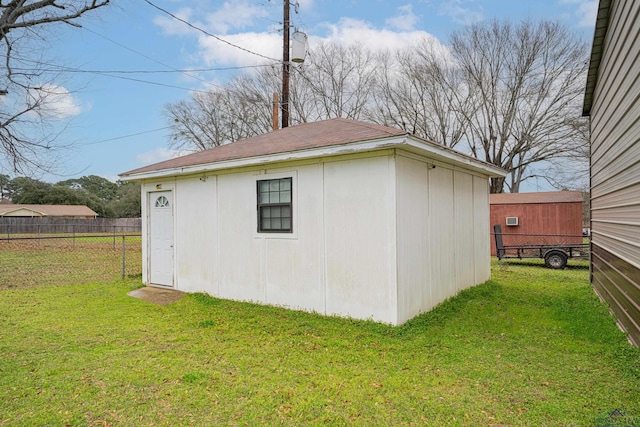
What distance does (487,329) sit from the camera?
476 centimetres

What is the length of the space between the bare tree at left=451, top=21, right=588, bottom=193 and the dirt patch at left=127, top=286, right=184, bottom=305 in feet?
61.5

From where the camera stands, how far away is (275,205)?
5879mm

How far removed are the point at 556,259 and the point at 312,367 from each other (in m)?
9.96

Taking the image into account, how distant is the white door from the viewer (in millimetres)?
7512

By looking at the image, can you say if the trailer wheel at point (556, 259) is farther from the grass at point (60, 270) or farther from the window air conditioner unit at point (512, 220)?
the grass at point (60, 270)

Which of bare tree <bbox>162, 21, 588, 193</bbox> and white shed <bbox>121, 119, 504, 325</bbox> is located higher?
bare tree <bbox>162, 21, 588, 193</bbox>

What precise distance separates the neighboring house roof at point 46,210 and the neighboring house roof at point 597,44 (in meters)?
48.9

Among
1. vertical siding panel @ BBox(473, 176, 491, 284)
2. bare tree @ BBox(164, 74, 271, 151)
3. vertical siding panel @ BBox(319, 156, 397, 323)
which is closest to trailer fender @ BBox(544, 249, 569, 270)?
vertical siding panel @ BBox(473, 176, 491, 284)

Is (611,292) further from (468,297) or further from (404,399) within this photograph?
(404,399)

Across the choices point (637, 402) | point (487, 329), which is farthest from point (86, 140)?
point (637, 402)

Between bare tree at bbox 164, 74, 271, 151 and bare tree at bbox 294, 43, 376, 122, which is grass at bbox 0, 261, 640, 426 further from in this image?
bare tree at bbox 164, 74, 271, 151

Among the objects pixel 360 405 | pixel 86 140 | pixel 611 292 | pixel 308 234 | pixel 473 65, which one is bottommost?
pixel 360 405

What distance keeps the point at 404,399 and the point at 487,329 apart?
2.33m

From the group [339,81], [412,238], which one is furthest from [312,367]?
[339,81]
